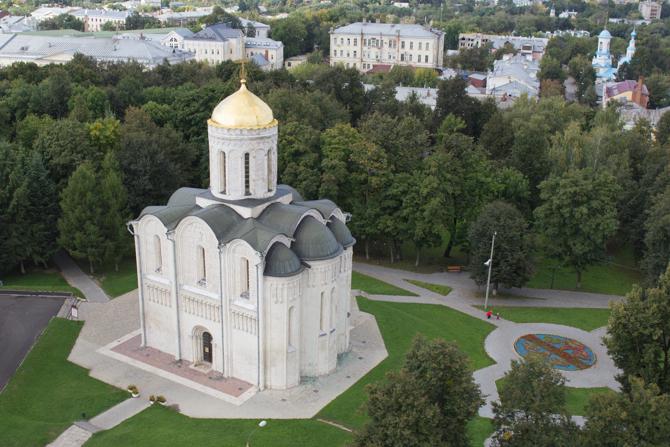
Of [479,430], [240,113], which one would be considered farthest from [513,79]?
[479,430]

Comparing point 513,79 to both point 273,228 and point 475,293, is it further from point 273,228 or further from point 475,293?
point 273,228

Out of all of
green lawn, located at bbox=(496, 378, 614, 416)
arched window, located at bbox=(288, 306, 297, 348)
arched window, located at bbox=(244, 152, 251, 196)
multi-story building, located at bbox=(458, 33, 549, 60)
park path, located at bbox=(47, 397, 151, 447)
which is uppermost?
multi-story building, located at bbox=(458, 33, 549, 60)

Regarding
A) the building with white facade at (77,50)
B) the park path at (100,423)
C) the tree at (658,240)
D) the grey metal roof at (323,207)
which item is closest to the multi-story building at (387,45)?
the building with white facade at (77,50)

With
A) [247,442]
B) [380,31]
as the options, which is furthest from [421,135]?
[380,31]

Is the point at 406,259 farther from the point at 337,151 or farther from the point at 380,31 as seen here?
the point at 380,31

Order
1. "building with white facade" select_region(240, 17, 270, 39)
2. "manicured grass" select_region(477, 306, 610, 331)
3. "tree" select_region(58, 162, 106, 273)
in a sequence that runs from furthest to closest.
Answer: "building with white facade" select_region(240, 17, 270, 39)
"tree" select_region(58, 162, 106, 273)
"manicured grass" select_region(477, 306, 610, 331)

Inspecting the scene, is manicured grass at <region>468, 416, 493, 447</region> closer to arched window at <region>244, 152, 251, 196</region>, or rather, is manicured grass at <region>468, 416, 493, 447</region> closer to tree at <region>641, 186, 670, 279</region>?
arched window at <region>244, 152, 251, 196</region>

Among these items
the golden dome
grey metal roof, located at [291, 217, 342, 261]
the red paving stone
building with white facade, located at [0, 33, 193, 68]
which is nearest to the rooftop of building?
building with white facade, located at [0, 33, 193, 68]
